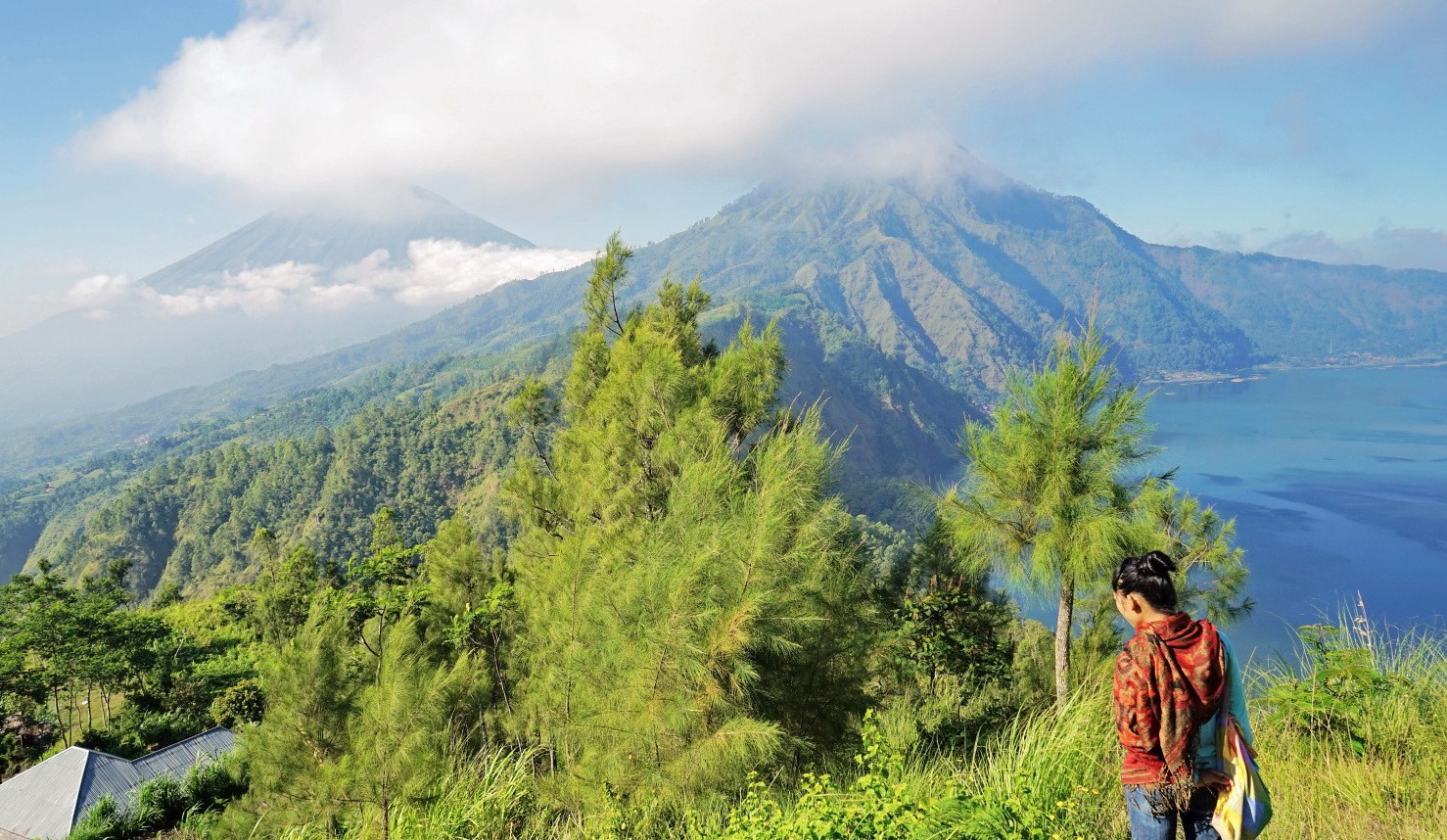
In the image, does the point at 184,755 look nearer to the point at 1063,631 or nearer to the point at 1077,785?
the point at 1063,631

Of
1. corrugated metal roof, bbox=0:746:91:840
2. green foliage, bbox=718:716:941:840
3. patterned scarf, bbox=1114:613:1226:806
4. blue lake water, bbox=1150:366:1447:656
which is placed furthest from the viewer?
blue lake water, bbox=1150:366:1447:656

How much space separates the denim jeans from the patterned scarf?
0.06m

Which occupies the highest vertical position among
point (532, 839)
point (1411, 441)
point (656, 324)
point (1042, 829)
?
point (656, 324)

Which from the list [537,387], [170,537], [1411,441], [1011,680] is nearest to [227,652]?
[537,387]

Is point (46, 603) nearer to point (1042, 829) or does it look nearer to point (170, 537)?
point (1042, 829)

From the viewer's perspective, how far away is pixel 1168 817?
6.88ft

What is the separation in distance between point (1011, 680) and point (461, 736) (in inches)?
267

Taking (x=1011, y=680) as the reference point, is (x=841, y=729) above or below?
above

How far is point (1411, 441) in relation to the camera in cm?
10081

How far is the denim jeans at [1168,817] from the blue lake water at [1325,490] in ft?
6.85

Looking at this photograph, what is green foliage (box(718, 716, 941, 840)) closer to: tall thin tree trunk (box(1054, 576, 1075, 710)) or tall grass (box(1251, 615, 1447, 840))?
tall grass (box(1251, 615, 1447, 840))

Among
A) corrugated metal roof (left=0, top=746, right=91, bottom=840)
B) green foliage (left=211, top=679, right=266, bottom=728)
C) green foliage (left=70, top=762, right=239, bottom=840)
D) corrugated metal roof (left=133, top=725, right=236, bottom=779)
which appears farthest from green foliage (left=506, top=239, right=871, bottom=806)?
green foliage (left=211, top=679, right=266, bottom=728)

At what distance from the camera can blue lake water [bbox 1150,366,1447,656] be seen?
52.0m

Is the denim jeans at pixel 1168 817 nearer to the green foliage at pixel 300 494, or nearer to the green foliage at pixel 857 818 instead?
the green foliage at pixel 857 818
